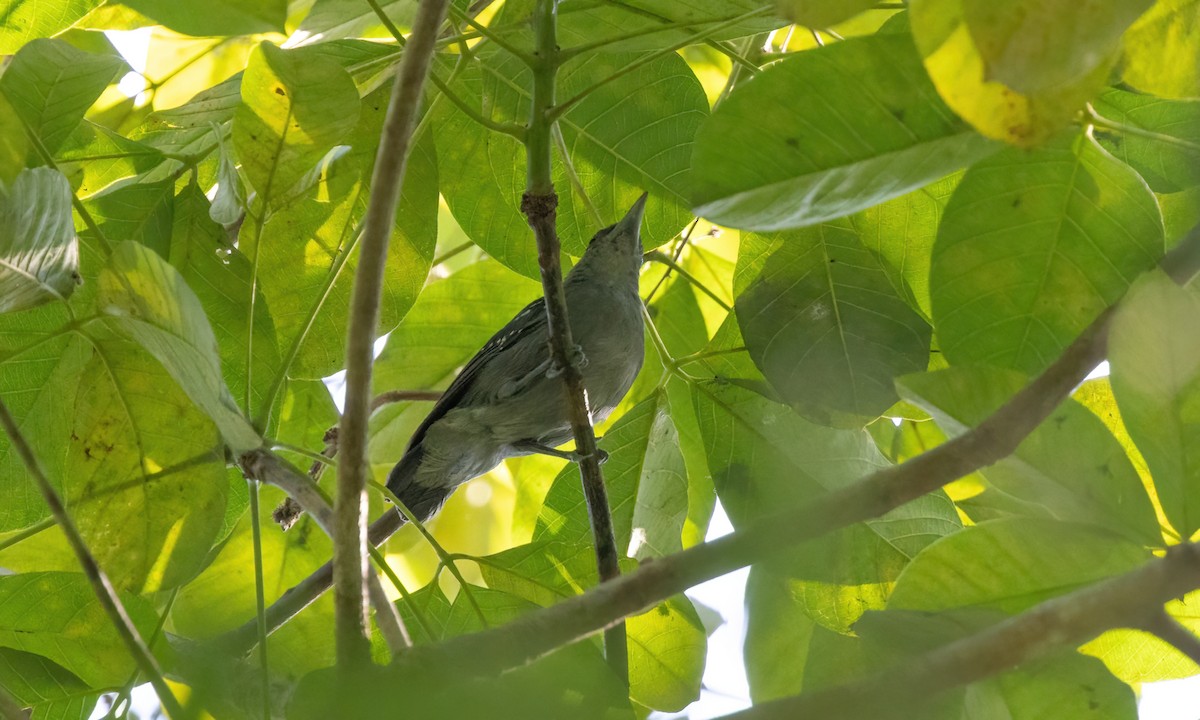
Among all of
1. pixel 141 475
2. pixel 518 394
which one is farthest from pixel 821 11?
pixel 518 394

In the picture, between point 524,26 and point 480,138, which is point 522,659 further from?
point 480,138

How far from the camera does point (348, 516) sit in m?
1.54

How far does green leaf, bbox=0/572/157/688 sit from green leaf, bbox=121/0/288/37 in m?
1.22

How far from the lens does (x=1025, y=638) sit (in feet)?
3.61

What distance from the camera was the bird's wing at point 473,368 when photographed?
3758 mm

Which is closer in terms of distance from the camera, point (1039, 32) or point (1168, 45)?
point (1039, 32)

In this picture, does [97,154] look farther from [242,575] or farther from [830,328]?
[830,328]

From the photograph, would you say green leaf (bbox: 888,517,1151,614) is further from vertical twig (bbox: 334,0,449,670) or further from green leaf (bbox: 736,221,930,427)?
vertical twig (bbox: 334,0,449,670)

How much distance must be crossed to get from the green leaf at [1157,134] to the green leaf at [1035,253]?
270 millimetres

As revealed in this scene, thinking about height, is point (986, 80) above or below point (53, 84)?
below

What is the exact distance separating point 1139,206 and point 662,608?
137cm

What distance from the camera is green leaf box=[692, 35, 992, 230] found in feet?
5.24

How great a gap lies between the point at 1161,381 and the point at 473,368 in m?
2.64

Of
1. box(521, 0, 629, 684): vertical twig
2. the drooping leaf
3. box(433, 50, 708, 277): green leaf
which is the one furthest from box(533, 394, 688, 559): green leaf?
the drooping leaf
